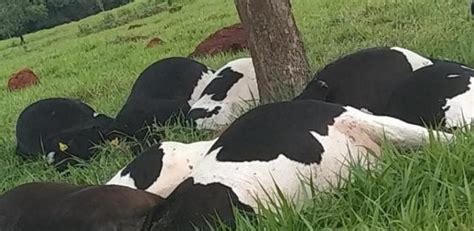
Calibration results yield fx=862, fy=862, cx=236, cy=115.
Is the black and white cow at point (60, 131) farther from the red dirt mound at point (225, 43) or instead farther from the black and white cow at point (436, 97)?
the red dirt mound at point (225, 43)

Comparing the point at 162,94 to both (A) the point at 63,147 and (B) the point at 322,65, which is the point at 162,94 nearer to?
(A) the point at 63,147

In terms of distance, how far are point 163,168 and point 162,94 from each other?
271 centimetres

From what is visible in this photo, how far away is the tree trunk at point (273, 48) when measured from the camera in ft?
19.6

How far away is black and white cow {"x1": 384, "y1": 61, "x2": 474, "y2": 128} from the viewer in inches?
165

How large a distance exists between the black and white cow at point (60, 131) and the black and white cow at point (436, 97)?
2598mm

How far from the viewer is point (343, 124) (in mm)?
3752

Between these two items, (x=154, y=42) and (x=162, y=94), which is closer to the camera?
(x=162, y=94)

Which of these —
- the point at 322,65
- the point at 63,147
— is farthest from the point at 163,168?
the point at 322,65

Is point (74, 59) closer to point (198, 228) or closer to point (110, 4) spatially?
point (198, 228)

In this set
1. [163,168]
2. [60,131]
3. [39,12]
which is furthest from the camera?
[39,12]

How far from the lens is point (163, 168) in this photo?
13.4ft

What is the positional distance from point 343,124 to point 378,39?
15.7 feet

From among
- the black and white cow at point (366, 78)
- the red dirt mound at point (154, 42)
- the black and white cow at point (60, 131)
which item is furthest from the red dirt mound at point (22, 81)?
the black and white cow at point (366, 78)

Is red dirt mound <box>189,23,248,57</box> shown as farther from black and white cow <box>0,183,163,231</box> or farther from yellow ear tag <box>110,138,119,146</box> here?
black and white cow <box>0,183,163,231</box>
